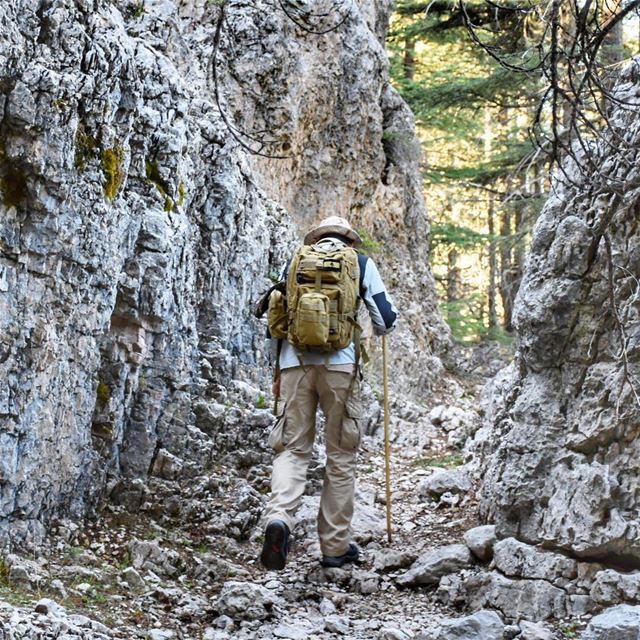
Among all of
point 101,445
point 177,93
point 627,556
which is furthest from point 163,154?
point 627,556

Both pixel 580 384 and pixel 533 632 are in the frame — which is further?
pixel 580 384

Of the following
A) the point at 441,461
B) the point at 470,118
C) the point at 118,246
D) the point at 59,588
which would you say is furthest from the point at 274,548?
the point at 470,118

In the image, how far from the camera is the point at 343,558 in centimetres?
574

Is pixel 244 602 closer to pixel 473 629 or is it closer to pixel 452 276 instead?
pixel 473 629

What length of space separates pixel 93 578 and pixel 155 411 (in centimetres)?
197

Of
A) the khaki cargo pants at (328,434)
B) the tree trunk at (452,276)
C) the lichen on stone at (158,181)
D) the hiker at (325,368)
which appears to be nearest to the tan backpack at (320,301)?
Result: the hiker at (325,368)

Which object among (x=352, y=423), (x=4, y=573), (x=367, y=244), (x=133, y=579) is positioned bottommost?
(x=133, y=579)

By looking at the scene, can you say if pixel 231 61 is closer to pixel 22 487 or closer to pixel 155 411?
pixel 155 411

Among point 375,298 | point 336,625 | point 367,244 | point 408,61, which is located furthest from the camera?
point 408,61

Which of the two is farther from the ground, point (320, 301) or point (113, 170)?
point (113, 170)

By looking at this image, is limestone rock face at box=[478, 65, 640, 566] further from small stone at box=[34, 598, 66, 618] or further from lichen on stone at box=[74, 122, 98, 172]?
lichen on stone at box=[74, 122, 98, 172]

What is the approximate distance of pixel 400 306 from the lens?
48.0 ft

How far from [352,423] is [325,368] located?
1.54 ft

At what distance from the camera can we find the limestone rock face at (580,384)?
491 centimetres
